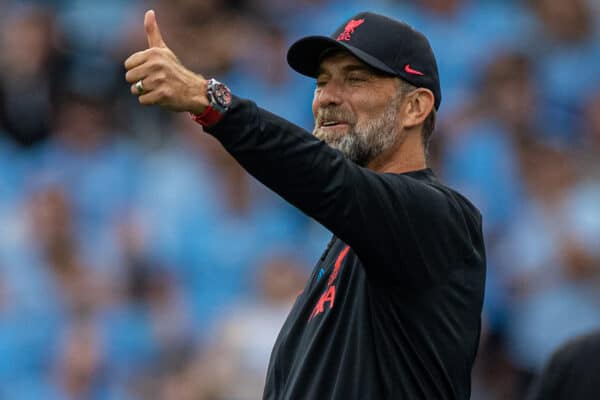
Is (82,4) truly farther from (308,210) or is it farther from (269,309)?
(308,210)

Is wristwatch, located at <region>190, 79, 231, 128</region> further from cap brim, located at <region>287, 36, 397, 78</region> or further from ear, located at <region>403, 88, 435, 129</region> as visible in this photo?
ear, located at <region>403, 88, 435, 129</region>

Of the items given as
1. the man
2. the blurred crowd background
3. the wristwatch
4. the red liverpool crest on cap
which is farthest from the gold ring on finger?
the blurred crowd background

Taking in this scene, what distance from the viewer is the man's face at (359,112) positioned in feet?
10.6

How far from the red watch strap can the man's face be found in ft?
1.91

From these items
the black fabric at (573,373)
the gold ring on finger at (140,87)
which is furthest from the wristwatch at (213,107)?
the black fabric at (573,373)

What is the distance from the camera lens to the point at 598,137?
21.2 feet

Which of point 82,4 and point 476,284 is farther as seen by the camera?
point 82,4

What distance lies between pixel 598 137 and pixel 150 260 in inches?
95.6

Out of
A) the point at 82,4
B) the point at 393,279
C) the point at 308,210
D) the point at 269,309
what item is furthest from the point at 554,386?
the point at 82,4

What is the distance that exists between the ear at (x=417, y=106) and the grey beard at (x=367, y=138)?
5cm

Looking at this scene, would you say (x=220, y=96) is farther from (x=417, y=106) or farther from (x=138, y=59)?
(x=417, y=106)

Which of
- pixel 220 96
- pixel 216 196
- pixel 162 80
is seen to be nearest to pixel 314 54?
pixel 220 96

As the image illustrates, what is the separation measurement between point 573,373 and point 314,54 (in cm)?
115

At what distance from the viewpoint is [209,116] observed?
2.70m
